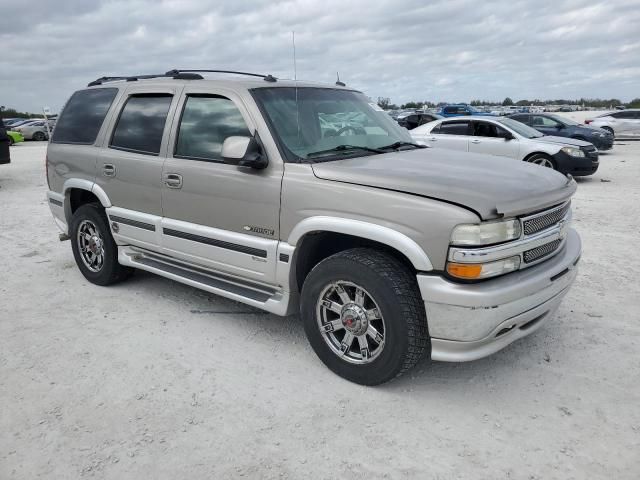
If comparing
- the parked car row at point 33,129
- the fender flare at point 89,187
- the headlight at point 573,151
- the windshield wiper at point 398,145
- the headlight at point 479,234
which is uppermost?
the windshield wiper at point 398,145

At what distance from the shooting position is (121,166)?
4512mm

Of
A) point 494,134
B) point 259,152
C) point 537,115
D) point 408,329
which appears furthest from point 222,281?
point 537,115

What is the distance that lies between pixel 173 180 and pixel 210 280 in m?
0.84

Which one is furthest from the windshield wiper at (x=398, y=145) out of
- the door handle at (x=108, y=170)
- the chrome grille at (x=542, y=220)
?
the door handle at (x=108, y=170)

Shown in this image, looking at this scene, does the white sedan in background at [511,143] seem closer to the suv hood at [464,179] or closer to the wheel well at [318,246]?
the suv hood at [464,179]

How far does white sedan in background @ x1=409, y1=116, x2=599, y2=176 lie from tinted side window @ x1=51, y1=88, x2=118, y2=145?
7.13m

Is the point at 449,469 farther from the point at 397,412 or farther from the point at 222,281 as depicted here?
the point at 222,281

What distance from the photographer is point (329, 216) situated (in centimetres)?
319

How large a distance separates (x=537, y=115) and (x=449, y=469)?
16987 millimetres

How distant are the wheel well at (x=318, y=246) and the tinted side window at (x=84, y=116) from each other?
2.64 meters

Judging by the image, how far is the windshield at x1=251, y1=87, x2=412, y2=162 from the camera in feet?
11.9

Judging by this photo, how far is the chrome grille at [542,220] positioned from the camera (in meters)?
3.01

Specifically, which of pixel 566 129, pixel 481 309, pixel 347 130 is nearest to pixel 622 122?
pixel 566 129

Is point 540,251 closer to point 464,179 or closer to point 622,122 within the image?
point 464,179
